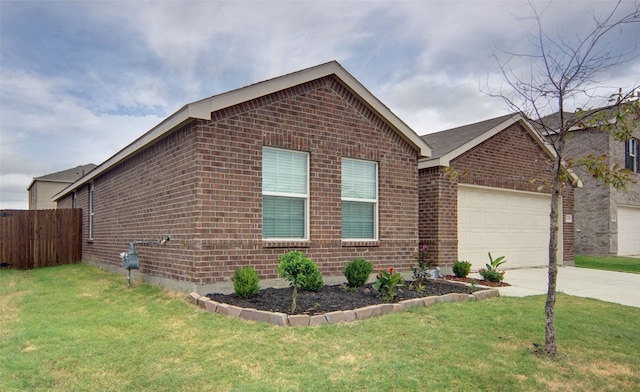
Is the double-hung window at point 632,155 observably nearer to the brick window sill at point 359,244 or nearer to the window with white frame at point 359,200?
the window with white frame at point 359,200

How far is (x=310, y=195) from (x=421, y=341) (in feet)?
13.7

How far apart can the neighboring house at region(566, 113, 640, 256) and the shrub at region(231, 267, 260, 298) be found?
17.2m

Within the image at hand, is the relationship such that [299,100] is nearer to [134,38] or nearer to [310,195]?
[310,195]

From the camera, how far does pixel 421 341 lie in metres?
5.71

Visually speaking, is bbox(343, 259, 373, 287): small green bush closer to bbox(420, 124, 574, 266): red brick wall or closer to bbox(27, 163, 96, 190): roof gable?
bbox(420, 124, 574, 266): red brick wall

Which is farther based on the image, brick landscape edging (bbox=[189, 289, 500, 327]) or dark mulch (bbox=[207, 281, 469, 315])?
dark mulch (bbox=[207, 281, 469, 315])

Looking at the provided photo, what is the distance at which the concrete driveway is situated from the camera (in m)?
9.38

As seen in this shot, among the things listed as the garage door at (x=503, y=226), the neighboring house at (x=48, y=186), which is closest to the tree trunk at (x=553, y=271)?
the garage door at (x=503, y=226)

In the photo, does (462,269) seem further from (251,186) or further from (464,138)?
(251,186)

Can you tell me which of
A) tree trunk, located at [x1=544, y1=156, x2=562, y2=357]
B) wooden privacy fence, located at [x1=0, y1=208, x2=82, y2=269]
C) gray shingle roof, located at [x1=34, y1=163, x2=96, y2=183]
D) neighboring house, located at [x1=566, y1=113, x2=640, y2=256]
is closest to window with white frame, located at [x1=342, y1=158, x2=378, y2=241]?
tree trunk, located at [x1=544, y1=156, x2=562, y2=357]

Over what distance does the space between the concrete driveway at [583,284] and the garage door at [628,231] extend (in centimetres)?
832

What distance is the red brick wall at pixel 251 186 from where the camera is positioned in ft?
26.3

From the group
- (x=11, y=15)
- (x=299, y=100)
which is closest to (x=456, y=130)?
(x=299, y=100)

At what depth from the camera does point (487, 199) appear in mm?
13336
